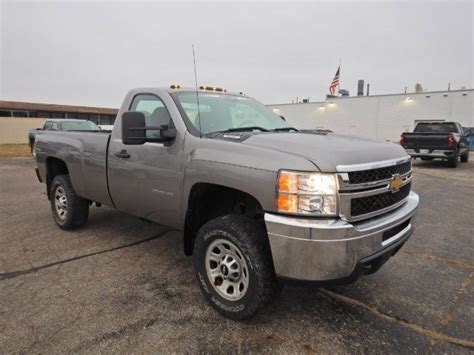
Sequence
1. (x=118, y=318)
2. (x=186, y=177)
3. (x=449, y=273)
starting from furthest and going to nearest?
(x=449, y=273), (x=186, y=177), (x=118, y=318)

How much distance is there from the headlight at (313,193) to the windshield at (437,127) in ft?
48.6

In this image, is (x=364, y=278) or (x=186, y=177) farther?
(x=364, y=278)

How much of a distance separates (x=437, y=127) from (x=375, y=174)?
14.7m

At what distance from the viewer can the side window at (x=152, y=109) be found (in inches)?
136

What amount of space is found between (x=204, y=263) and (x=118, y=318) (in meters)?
0.80

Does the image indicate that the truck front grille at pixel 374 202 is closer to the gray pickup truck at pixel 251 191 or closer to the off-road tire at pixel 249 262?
the gray pickup truck at pixel 251 191

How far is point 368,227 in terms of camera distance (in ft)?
7.76

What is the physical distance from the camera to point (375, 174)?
98.7 inches

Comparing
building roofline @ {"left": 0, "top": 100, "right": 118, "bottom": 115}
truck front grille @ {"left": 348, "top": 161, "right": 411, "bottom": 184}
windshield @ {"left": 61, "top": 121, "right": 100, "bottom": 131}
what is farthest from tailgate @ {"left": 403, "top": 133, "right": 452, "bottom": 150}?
building roofline @ {"left": 0, "top": 100, "right": 118, "bottom": 115}

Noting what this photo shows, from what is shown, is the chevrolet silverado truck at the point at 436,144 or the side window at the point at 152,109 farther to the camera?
the chevrolet silverado truck at the point at 436,144

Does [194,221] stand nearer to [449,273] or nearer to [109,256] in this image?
[109,256]

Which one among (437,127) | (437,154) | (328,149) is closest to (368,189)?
(328,149)

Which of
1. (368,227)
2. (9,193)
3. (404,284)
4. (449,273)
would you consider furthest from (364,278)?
(9,193)

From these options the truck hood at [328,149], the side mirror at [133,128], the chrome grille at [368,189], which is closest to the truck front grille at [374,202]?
the chrome grille at [368,189]
